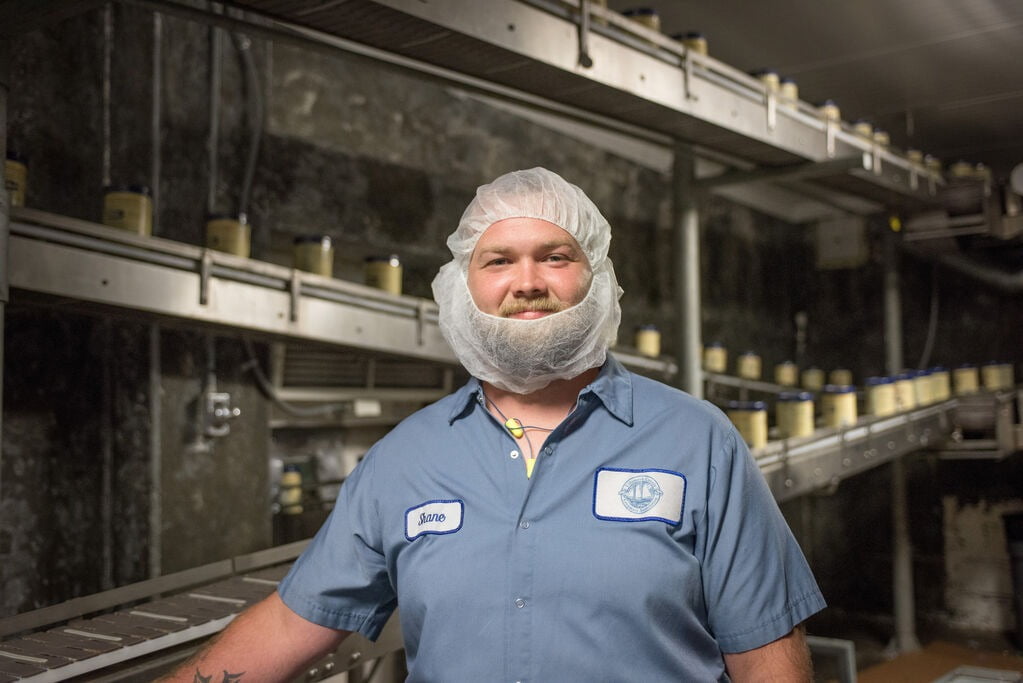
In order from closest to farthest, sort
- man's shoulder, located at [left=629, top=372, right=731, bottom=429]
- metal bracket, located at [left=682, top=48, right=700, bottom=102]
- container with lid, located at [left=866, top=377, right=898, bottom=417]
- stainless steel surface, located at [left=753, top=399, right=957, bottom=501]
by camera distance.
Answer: man's shoulder, located at [left=629, top=372, right=731, bottom=429], metal bracket, located at [left=682, top=48, right=700, bottom=102], stainless steel surface, located at [left=753, top=399, right=957, bottom=501], container with lid, located at [left=866, top=377, right=898, bottom=417]

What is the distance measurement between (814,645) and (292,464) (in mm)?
2010

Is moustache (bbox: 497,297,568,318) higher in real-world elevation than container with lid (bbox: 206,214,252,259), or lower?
lower

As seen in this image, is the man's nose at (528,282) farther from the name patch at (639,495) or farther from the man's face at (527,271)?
the name patch at (639,495)

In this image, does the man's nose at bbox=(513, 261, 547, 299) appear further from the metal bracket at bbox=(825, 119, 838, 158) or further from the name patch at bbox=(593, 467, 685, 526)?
the metal bracket at bbox=(825, 119, 838, 158)

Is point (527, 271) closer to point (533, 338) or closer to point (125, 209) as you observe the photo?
point (533, 338)

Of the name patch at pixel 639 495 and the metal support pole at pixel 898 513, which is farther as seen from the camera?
the metal support pole at pixel 898 513

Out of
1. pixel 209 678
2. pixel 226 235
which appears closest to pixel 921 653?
pixel 226 235

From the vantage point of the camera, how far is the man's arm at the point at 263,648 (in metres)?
1.25

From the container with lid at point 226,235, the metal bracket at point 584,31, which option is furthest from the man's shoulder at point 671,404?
the container with lid at point 226,235

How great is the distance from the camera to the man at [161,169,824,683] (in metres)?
1.13

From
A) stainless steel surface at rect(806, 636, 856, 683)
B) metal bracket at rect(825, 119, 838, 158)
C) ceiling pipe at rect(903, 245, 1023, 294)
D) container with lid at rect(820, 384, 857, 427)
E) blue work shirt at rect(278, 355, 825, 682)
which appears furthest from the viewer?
ceiling pipe at rect(903, 245, 1023, 294)

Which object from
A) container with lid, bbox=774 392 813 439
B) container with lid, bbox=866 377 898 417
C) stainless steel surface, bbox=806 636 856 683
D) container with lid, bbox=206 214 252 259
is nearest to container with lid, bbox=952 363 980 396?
container with lid, bbox=866 377 898 417

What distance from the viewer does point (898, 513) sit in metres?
5.51

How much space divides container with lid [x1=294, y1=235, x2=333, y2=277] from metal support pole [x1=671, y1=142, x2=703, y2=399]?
1.35 m
